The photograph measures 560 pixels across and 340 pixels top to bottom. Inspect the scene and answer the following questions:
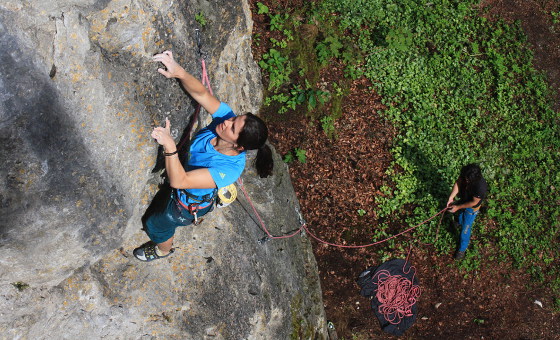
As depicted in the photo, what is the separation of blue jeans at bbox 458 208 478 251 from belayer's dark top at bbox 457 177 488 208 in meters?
0.21

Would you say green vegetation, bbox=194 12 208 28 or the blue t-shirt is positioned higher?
green vegetation, bbox=194 12 208 28

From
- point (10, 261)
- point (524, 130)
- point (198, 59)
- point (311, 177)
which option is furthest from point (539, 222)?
point (10, 261)

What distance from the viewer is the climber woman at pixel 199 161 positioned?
3859mm

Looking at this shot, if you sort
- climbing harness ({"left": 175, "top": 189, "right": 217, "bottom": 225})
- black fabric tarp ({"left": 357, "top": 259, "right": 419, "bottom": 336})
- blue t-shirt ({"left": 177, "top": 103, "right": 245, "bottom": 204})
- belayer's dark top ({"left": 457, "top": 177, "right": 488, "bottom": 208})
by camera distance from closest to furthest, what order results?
blue t-shirt ({"left": 177, "top": 103, "right": 245, "bottom": 204}) → climbing harness ({"left": 175, "top": 189, "right": 217, "bottom": 225}) → belayer's dark top ({"left": 457, "top": 177, "right": 488, "bottom": 208}) → black fabric tarp ({"left": 357, "top": 259, "right": 419, "bottom": 336})

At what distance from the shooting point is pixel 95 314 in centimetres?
464

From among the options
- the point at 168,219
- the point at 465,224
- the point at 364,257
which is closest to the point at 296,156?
the point at 364,257

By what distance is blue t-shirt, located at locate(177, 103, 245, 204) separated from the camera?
4.11m

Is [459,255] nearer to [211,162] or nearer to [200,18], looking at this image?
[211,162]

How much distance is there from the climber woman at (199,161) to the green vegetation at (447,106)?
335 centimetres

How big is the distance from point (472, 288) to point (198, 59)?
5808mm

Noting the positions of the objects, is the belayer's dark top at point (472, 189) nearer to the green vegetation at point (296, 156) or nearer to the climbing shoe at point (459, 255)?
the climbing shoe at point (459, 255)

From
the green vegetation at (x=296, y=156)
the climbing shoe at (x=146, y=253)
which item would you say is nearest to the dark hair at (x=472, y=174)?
the green vegetation at (x=296, y=156)

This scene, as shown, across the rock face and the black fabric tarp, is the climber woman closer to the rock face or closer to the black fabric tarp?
the rock face

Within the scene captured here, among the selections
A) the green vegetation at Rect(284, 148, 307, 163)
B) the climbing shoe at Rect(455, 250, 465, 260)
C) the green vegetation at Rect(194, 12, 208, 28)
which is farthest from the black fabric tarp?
the green vegetation at Rect(194, 12, 208, 28)
